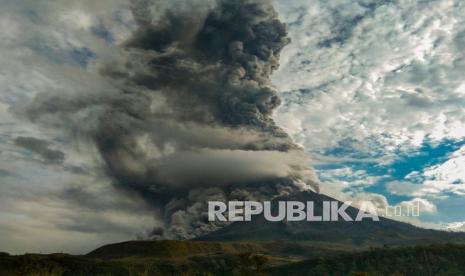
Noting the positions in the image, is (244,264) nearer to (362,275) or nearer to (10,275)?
(362,275)

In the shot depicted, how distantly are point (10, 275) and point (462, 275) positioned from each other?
17937cm

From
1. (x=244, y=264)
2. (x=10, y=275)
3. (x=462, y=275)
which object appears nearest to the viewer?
(x=244, y=264)

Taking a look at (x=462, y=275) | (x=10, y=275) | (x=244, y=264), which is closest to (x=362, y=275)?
(x=244, y=264)

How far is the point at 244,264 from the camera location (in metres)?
67.2

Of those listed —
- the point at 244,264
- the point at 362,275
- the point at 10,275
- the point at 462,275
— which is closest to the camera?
the point at 362,275

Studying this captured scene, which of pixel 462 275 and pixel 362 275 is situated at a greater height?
pixel 362 275

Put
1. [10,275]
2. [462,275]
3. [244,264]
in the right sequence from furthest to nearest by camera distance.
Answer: [462,275] < [10,275] < [244,264]

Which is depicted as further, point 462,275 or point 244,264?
point 462,275

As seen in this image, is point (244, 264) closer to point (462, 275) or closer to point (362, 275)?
point (362, 275)

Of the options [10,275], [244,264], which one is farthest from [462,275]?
[10,275]

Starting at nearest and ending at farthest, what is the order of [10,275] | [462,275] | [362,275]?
Answer: [362,275], [10,275], [462,275]

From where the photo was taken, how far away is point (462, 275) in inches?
7751

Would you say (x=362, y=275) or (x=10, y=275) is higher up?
(x=362, y=275)

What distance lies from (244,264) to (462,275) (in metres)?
165
